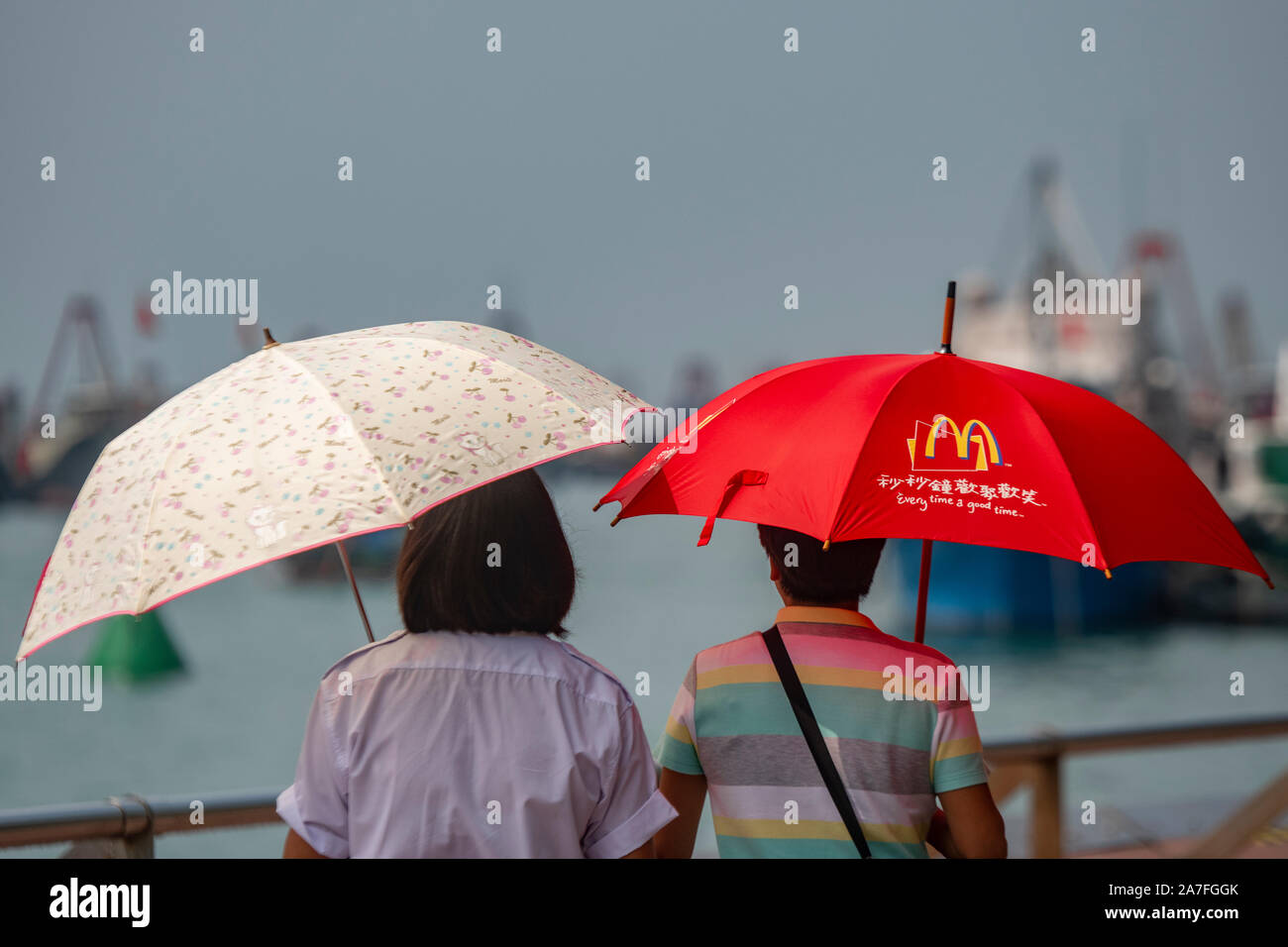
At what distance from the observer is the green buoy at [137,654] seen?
62.6 ft

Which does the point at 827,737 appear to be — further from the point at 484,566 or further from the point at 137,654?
the point at 137,654

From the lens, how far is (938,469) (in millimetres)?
2092

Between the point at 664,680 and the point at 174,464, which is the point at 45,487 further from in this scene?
the point at 174,464

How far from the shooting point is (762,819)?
6.22ft

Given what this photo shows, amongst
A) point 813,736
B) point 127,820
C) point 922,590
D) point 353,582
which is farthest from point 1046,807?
point 127,820

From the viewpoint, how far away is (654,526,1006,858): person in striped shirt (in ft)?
6.04

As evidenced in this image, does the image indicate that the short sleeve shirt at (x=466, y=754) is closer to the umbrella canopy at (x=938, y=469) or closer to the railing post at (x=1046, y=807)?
the umbrella canopy at (x=938, y=469)

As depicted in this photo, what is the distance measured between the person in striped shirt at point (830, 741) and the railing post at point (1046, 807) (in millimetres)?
1556

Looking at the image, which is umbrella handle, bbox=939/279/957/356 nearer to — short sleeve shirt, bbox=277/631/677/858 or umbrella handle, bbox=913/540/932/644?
umbrella handle, bbox=913/540/932/644

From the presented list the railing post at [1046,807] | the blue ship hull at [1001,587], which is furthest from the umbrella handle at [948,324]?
the blue ship hull at [1001,587]

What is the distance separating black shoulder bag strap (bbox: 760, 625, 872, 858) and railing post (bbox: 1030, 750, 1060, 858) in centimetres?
165
